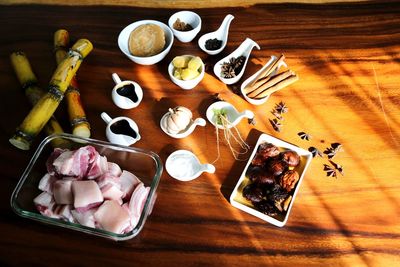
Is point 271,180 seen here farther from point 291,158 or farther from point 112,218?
point 112,218

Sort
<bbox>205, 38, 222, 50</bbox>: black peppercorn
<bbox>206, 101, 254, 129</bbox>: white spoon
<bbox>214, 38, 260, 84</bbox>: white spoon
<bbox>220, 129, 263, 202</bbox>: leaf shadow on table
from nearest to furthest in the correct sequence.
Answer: <bbox>220, 129, 263, 202</bbox>: leaf shadow on table
<bbox>206, 101, 254, 129</bbox>: white spoon
<bbox>214, 38, 260, 84</bbox>: white spoon
<bbox>205, 38, 222, 50</bbox>: black peppercorn

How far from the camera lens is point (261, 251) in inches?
58.3

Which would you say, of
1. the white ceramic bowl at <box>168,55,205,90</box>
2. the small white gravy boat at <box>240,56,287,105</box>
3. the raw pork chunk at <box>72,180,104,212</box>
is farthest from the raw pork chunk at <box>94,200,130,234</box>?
the small white gravy boat at <box>240,56,287,105</box>

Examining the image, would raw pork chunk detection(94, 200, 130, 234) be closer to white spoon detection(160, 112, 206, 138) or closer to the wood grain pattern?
white spoon detection(160, 112, 206, 138)

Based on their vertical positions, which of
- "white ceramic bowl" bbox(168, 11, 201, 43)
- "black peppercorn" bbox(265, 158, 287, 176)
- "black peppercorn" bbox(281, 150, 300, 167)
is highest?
"white ceramic bowl" bbox(168, 11, 201, 43)

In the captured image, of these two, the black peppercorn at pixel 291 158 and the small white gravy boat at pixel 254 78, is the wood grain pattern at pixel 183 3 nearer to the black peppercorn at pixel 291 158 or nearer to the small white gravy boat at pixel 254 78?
the small white gravy boat at pixel 254 78

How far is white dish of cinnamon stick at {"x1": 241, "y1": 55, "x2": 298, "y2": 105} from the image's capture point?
5.73 feet

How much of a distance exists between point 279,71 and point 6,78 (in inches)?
56.0

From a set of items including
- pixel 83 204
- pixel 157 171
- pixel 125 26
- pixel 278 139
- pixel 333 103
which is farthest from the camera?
pixel 125 26

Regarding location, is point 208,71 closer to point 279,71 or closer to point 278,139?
point 279,71

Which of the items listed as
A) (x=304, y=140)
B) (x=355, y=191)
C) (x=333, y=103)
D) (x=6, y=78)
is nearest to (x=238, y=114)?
(x=304, y=140)

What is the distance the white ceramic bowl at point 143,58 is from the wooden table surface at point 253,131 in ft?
0.19

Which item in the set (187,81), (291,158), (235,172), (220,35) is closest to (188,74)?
(187,81)

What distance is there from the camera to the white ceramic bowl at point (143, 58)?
1854 millimetres
